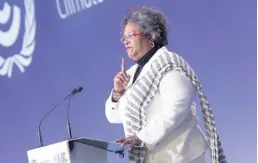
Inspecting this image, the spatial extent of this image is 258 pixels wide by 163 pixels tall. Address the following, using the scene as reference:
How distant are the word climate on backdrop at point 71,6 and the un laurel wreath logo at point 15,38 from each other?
267mm

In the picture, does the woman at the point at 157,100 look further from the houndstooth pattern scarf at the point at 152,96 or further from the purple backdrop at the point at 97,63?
the purple backdrop at the point at 97,63

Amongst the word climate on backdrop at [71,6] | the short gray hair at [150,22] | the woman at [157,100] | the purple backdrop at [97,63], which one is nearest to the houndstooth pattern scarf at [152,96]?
the woman at [157,100]

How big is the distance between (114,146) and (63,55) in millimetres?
1733

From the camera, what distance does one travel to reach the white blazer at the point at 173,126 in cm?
208

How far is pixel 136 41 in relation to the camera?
2264mm

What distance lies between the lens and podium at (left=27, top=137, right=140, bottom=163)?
2.00 meters

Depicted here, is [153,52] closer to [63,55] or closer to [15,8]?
[63,55]

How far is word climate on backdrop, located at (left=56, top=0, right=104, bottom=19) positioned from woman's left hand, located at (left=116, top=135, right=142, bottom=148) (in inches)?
61.6

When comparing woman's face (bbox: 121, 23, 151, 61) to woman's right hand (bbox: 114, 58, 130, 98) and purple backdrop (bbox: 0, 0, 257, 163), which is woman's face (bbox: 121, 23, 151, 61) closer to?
woman's right hand (bbox: 114, 58, 130, 98)

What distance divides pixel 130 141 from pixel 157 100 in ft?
0.66

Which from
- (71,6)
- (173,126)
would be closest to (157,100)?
(173,126)

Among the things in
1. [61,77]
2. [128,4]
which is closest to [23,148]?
[61,77]

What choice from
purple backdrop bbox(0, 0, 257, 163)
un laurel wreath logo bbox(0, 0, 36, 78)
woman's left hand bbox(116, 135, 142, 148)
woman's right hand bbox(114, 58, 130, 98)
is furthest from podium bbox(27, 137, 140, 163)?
un laurel wreath logo bbox(0, 0, 36, 78)

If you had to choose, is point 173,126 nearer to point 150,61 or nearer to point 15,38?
point 150,61
